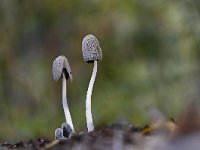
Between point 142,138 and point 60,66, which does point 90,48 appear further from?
point 142,138

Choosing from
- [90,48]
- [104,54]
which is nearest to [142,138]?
[90,48]

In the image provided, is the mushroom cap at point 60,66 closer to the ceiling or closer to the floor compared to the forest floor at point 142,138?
closer to the ceiling

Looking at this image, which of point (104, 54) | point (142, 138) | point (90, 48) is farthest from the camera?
point (104, 54)

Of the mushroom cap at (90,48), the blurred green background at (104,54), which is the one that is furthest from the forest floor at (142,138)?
the blurred green background at (104,54)

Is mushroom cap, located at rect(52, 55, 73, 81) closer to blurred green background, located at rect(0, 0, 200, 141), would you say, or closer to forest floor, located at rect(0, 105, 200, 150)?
forest floor, located at rect(0, 105, 200, 150)

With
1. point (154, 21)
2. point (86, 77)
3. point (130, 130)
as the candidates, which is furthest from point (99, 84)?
point (130, 130)

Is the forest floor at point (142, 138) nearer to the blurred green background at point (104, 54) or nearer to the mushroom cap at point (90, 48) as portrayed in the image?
the mushroom cap at point (90, 48)
